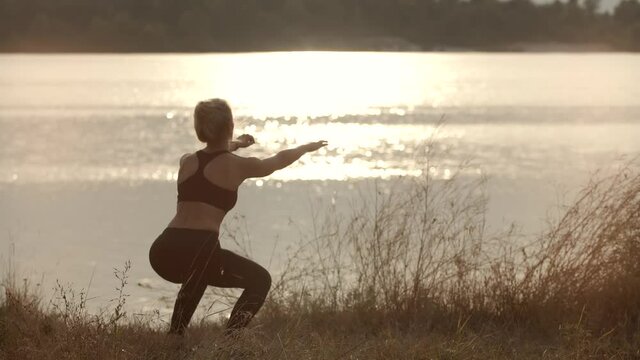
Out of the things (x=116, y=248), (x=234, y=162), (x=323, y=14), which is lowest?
(x=116, y=248)

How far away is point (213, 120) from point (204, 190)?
0.38m

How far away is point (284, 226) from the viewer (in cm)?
1744

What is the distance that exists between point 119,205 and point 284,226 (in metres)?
4.80

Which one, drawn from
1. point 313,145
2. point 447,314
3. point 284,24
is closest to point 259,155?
point 447,314

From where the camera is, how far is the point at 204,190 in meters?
6.49

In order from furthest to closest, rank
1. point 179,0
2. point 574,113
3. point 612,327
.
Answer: point 179,0 < point 574,113 < point 612,327

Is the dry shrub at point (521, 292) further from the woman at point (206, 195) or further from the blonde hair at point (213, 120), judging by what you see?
the blonde hair at point (213, 120)

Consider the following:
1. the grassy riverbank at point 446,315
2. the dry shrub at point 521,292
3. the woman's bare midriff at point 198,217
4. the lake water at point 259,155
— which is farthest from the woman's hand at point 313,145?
the lake water at point 259,155

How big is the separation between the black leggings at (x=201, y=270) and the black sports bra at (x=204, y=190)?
17 centimetres

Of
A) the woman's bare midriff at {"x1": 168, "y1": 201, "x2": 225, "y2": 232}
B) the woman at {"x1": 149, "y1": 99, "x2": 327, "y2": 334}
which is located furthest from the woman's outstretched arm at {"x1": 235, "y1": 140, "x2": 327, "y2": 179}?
the woman's bare midriff at {"x1": 168, "y1": 201, "x2": 225, "y2": 232}

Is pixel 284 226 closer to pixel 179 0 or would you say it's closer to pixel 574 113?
pixel 574 113

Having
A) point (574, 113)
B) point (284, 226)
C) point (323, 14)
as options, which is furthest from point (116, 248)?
point (323, 14)

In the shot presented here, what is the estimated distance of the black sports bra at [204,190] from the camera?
255 inches

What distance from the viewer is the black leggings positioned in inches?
254
